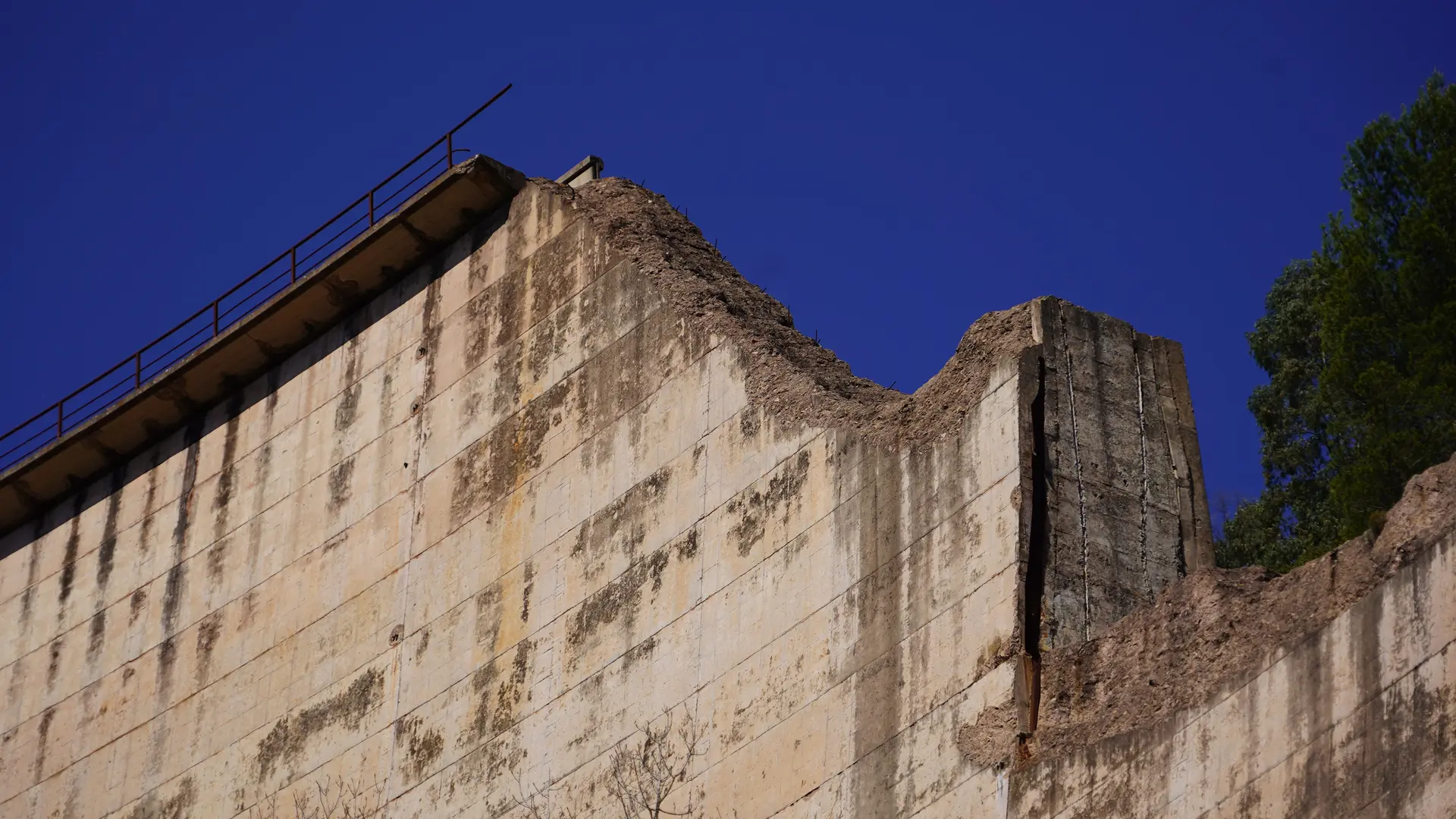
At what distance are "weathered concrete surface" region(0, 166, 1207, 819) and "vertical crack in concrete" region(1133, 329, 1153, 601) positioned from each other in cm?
2

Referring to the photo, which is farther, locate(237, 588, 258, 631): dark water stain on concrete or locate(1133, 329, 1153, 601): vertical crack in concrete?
locate(237, 588, 258, 631): dark water stain on concrete

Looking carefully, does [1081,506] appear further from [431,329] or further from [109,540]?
[109,540]

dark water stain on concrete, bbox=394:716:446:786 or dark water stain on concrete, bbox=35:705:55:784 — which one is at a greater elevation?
A: dark water stain on concrete, bbox=35:705:55:784

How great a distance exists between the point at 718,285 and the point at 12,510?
9.54 metres

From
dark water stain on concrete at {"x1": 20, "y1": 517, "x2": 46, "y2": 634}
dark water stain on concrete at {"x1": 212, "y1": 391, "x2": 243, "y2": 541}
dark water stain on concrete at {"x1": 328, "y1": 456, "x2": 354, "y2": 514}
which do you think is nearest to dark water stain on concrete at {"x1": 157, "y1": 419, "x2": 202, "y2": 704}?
dark water stain on concrete at {"x1": 212, "y1": 391, "x2": 243, "y2": 541}

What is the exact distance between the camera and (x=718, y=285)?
19250mm

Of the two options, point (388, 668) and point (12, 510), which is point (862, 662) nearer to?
point (388, 668)

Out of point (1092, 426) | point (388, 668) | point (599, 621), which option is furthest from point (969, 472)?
point (388, 668)

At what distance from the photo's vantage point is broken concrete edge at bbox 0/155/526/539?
21578mm

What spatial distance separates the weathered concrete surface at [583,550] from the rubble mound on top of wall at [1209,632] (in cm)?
39

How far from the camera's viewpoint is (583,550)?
18656 mm

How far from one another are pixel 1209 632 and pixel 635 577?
214 inches

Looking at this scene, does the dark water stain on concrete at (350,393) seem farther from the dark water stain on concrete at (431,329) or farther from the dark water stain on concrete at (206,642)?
the dark water stain on concrete at (206,642)

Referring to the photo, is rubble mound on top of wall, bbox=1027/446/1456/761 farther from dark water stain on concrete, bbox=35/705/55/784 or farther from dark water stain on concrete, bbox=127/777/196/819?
dark water stain on concrete, bbox=35/705/55/784
